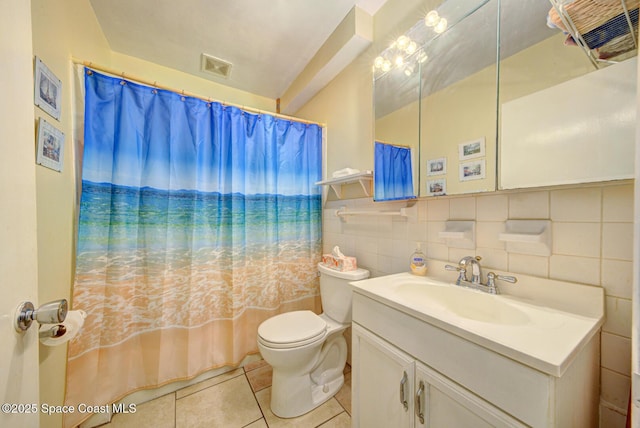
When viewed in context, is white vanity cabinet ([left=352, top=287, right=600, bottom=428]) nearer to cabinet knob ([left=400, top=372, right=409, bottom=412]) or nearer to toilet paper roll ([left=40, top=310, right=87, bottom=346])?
cabinet knob ([left=400, top=372, right=409, bottom=412])

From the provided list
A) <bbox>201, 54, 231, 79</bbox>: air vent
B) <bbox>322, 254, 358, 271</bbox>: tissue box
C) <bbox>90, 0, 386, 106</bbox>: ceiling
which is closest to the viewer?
<bbox>90, 0, 386, 106</bbox>: ceiling

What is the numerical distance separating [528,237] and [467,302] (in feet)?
1.13

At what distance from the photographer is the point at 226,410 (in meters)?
1.31

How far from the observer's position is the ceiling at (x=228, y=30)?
139 cm

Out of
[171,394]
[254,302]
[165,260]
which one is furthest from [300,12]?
[171,394]

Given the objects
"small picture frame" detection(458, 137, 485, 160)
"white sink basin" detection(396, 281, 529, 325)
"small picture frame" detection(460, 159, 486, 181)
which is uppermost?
"small picture frame" detection(458, 137, 485, 160)

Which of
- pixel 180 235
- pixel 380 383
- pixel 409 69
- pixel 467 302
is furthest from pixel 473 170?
pixel 180 235

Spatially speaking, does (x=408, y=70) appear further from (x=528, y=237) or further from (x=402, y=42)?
(x=528, y=237)

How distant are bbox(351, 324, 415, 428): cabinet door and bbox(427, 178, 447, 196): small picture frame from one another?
72cm

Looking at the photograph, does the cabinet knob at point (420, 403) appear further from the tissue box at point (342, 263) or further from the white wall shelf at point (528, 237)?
the tissue box at point (342, 263)

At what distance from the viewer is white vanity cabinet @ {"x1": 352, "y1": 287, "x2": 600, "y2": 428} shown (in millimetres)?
515

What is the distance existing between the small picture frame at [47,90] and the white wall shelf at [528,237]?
1890 mm

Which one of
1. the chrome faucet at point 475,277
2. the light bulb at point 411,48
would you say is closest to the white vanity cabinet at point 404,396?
the chrome faucet at point 475,277

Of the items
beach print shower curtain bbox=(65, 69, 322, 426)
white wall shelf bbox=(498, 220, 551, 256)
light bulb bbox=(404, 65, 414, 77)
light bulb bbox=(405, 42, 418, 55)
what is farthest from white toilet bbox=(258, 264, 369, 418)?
light bulb bbox=(405, 42, 418, 55)
